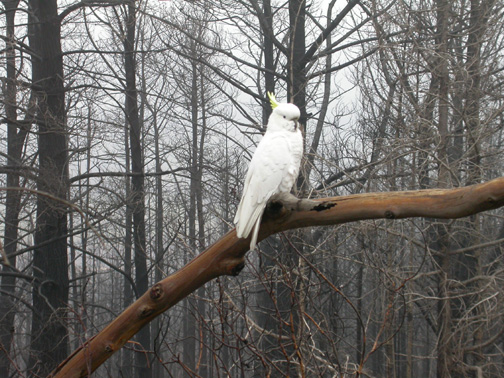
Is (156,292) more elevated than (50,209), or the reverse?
(50,209)

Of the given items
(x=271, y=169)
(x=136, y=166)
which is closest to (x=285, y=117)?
(x=271, y=169)

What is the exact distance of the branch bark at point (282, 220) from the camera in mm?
2301

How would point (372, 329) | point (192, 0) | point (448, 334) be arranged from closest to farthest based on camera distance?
point (448, 334), point (192, 0), point (372, 329)

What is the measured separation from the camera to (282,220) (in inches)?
111

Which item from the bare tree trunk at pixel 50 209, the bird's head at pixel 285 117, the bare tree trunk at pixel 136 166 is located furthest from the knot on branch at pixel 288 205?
the bare tree trunk at pixel 136 166

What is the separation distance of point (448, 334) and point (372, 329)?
464 inches

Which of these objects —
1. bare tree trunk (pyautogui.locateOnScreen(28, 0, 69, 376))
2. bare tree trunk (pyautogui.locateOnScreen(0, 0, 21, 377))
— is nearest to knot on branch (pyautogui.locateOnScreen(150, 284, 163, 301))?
bare tree trunk (pyautogui.locateOnScreen(0, 0, 21, 377))

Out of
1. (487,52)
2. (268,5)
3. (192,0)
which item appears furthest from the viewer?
(268,5)

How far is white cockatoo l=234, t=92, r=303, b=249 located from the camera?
2.77m

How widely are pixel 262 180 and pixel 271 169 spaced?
138mm

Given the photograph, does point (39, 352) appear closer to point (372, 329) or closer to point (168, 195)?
point (168, 195)

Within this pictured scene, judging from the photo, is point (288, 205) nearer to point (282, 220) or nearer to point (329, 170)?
point (282, 220)

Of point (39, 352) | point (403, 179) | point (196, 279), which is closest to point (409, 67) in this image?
point (403, 179)

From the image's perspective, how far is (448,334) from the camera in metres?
5.60
